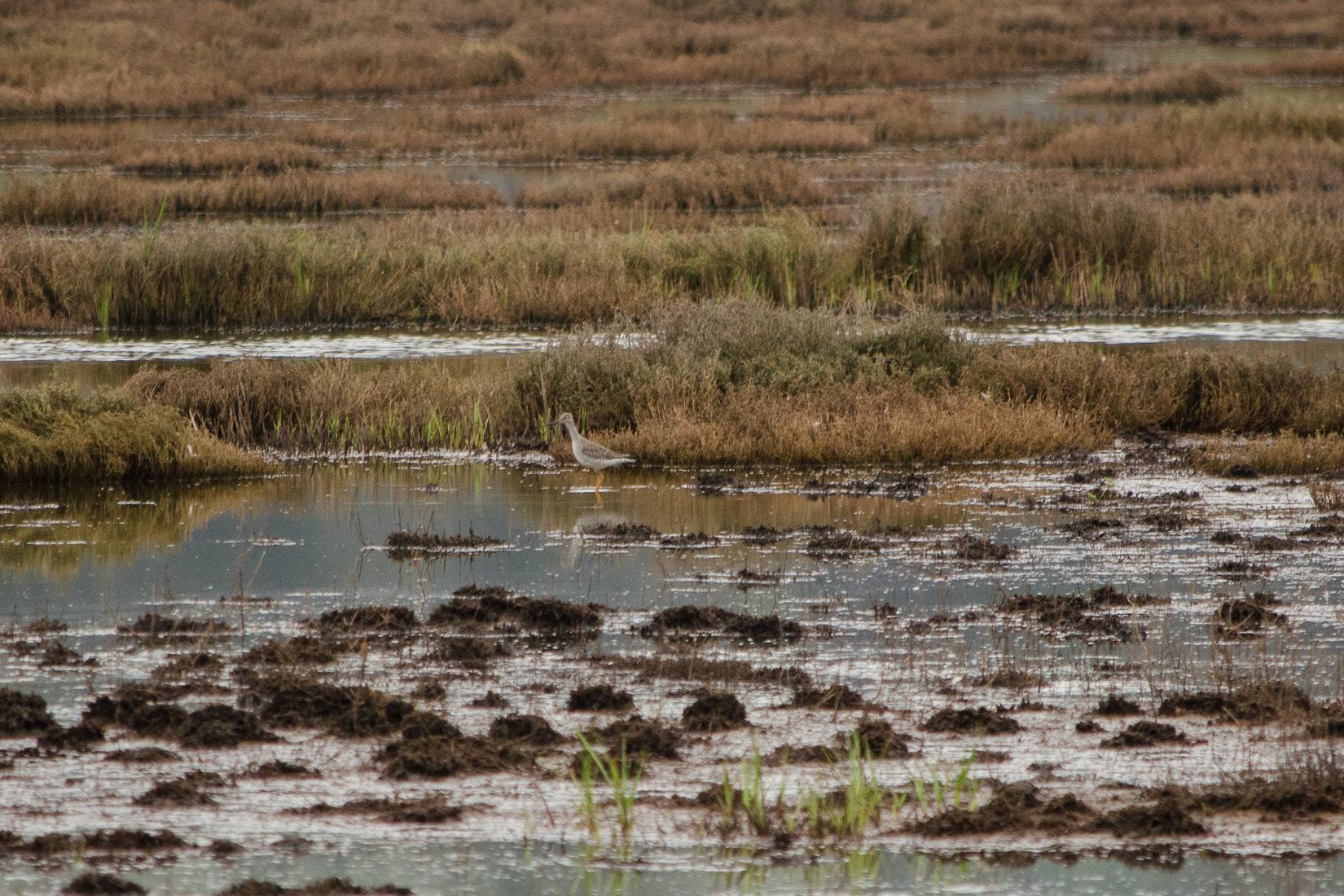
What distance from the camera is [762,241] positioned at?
24703 millimetres

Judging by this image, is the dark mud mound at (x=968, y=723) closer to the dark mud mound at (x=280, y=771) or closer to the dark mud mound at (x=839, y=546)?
the dark mud mound at (x=280, y=771)

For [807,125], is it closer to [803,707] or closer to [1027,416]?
[1027,416]

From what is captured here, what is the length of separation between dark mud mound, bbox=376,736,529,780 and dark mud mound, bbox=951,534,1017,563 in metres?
5.09

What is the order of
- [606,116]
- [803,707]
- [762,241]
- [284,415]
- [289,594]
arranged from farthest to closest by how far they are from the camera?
[606,116] → [762,241] → [284,415] → [289,594] → [803,707]

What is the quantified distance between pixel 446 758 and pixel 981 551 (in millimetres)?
5540

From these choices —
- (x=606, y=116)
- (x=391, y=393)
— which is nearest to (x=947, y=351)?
(x=391, y=393)

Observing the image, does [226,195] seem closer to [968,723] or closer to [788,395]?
[788,395]

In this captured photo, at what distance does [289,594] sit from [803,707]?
409 cm

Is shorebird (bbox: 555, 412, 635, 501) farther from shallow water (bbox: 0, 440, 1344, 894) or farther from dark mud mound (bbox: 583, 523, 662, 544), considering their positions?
dark mud mound (bbox: 583, 523, 662, 544)

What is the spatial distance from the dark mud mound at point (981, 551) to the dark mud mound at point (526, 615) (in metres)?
2.83

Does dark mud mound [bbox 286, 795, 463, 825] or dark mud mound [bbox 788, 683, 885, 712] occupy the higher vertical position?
dark mud mound [bbox 286, 795, 463, 825]

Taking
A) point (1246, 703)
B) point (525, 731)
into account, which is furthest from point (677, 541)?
point (1246, 703)

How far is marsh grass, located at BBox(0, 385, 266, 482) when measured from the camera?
639 inches

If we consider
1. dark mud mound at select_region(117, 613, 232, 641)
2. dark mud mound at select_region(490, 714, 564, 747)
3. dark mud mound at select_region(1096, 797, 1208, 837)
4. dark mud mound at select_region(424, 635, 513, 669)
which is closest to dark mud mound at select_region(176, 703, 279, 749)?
dark mud mound at select_region(490, 714, 564, 747)
